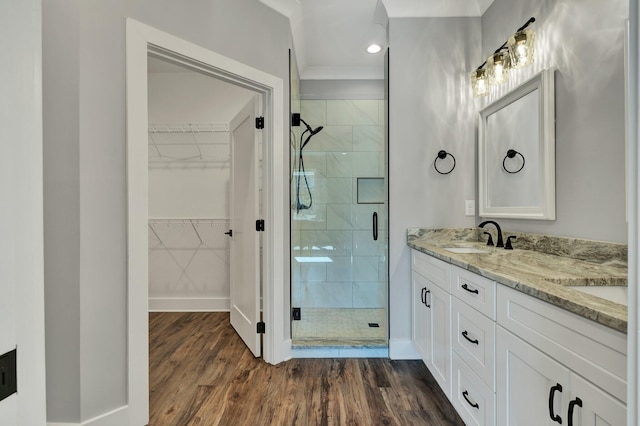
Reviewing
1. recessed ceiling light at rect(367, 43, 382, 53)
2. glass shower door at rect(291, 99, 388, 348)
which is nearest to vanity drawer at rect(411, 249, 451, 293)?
glass shower door at rect(291, 99, 388, 348)

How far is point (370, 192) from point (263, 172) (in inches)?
54.8

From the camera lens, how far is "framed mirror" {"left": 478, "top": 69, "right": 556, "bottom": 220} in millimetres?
1664

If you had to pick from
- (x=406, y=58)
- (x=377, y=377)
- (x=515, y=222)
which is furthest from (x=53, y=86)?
(x=515, y=222)

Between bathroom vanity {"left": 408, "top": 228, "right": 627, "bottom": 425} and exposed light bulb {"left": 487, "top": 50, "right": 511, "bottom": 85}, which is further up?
exposed light bulb {"left": 487, "top": 50, "right": 511, "bottom": 85}

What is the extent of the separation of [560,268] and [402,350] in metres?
1.34

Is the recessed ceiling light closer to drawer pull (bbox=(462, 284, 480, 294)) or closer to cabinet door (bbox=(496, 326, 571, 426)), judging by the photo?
drawer pull (bbox=(462, 284, 480, 294))

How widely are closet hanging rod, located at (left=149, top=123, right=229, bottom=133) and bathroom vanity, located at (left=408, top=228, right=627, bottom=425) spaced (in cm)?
254

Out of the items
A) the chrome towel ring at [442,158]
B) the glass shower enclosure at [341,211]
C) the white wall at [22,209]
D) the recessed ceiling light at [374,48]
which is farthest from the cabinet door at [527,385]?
the recessed ceiling light at [374,48]

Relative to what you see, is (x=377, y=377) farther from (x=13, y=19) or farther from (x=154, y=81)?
(x=154, y=81)

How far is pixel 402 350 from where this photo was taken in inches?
88.7

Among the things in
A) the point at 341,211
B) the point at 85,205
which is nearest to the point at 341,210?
the point at 341,211

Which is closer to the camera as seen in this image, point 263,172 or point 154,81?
point 263,172

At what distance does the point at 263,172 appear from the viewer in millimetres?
2186

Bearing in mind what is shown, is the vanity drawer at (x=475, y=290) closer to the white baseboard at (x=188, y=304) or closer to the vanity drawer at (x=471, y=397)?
the vanity drawer at (x=471, y=397)
